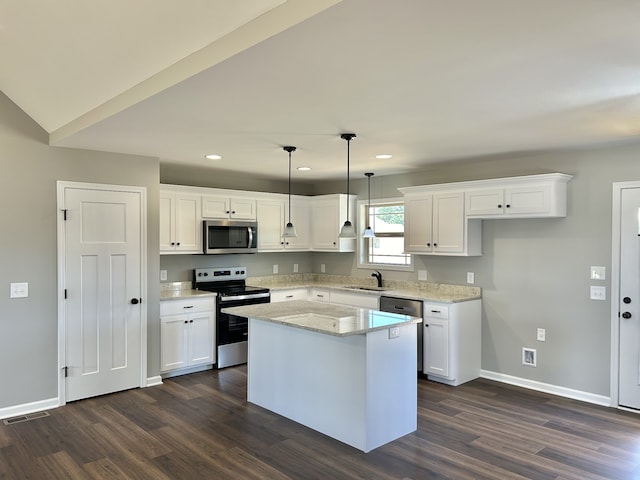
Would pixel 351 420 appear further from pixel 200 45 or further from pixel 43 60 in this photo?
pixel 43 60

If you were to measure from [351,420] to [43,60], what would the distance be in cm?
326

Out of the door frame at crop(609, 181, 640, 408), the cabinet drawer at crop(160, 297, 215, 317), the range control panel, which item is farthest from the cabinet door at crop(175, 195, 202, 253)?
the door frame at crop(609, 181, 640, 408)

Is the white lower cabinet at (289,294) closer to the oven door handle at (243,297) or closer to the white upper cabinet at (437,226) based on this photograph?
the oven door handle at (243,297)

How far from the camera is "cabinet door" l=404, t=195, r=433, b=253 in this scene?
542cm

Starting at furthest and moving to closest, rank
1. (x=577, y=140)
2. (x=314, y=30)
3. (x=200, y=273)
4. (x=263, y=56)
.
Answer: (x=200, y=273) < (x=577, y=140) < (x=263, y=56) < (x=314, y=30)

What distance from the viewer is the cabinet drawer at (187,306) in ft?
16.7

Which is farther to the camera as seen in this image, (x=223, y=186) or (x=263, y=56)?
(x=223, y=186)

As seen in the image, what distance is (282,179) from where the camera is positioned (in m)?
6.75

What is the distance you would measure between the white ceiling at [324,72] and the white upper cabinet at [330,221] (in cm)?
225

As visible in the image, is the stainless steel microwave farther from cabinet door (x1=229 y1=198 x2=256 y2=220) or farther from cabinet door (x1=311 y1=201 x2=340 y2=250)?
cabinet door (x1=311 y1=201 x2=340 y2=250)

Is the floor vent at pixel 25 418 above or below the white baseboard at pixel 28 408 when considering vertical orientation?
below

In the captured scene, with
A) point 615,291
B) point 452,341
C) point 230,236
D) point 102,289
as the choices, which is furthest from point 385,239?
point 102,289

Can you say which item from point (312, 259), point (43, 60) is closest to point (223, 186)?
point (312, 259)

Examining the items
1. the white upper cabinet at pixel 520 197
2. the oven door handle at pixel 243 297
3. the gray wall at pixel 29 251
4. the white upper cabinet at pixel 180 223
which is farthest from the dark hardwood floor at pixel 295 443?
the white upper cabinet at pixel 520 197
